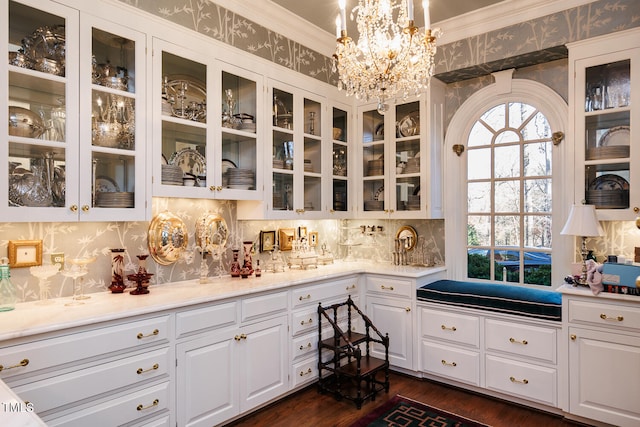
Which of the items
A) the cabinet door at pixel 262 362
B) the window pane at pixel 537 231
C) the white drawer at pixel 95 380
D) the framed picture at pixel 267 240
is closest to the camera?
the white drawer at pixel 95 380

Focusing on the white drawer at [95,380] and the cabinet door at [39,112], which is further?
the cabinet door at [39,112]

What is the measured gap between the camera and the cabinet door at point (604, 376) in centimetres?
247

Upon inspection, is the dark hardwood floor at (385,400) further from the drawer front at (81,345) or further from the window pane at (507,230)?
the window pane at (507,230)

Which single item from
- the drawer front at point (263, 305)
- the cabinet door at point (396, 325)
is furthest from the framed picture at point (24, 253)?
the cabinet door at point (396, 325)

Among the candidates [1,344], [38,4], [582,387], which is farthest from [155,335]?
[582,387]

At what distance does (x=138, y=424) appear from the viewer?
6.92 feet

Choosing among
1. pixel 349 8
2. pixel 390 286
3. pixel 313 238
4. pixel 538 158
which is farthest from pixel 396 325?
pixel 349 8

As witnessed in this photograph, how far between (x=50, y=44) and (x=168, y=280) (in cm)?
A: 157

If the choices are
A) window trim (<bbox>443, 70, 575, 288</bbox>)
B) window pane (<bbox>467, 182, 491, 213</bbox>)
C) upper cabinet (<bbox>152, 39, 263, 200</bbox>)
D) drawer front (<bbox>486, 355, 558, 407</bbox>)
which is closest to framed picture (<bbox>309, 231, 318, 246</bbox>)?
upper cabinet (<bbox>152, 39, 263, 200</bbox>)

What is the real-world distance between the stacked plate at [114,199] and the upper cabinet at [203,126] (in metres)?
0.18

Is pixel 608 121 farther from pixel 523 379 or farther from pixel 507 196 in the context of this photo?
pixel 523 379

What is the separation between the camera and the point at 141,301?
2.24 m

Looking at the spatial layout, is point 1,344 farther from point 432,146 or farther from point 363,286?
point 432,146

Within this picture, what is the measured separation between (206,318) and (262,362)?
1.94ft
